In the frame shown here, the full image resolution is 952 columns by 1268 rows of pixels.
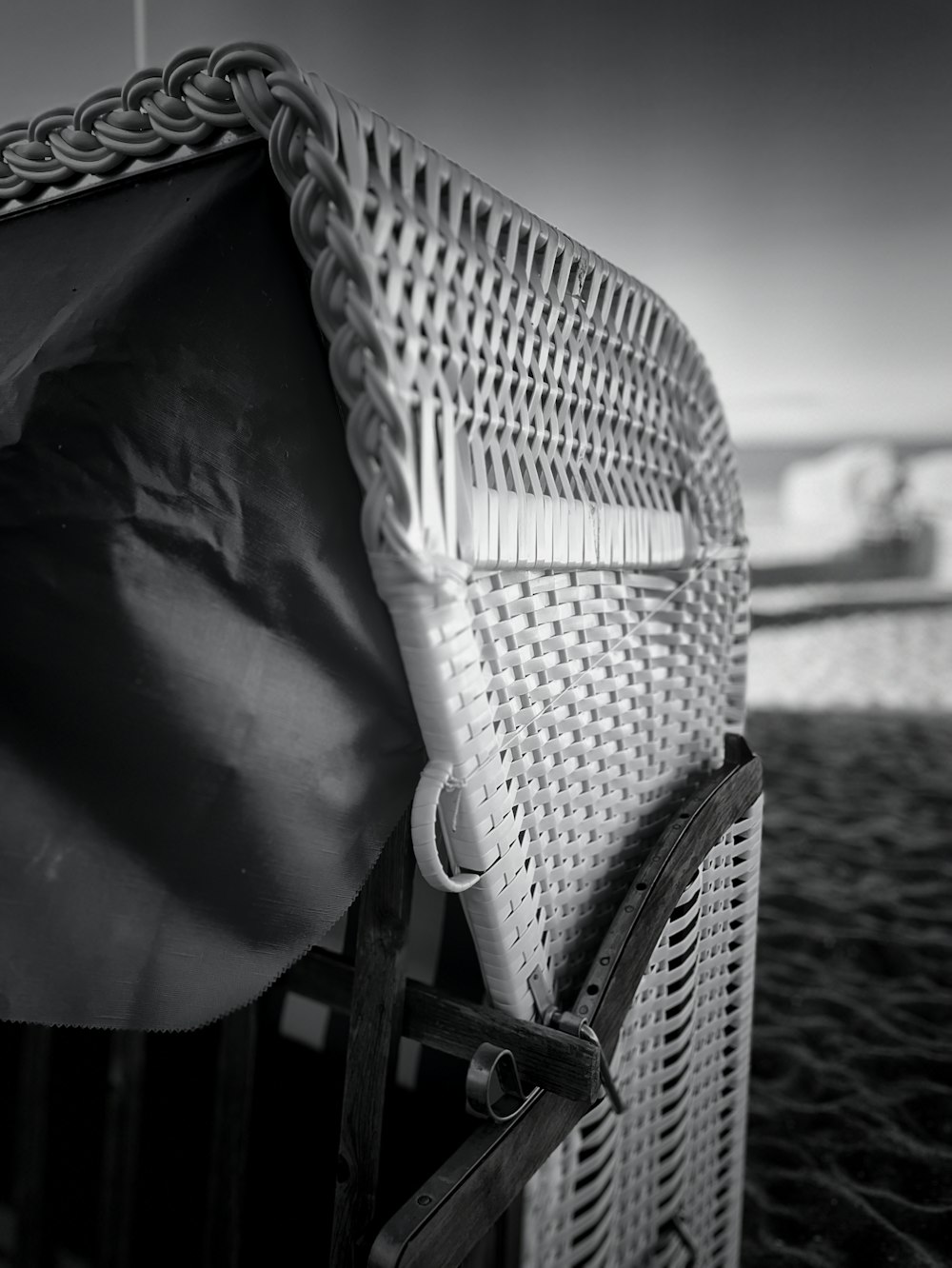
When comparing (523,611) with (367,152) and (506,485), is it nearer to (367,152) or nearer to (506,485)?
(506,485)

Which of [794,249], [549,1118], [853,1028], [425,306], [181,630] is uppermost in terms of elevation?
[794,249]

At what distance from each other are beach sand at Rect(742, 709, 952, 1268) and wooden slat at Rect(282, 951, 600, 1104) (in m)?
1.01

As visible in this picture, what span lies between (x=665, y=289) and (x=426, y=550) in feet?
16.5

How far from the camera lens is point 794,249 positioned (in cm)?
444

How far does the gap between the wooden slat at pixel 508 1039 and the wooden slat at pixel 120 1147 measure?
503mm

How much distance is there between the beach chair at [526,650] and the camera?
53cm

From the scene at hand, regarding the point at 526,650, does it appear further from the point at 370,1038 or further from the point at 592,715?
the point at 370,1038

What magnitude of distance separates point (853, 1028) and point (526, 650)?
71.6 inches

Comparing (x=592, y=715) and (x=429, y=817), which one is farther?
(x=592, y=715)

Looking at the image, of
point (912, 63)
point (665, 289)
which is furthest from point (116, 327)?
point (665, 289)

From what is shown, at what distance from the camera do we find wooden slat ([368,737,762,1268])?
0.62 m

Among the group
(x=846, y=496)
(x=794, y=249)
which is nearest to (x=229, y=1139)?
(x=794, y=249)

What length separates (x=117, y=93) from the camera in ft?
2.04

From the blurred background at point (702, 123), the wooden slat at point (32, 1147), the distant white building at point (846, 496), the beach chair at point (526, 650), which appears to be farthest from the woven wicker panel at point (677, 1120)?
the distant white building at point (846, 496)
